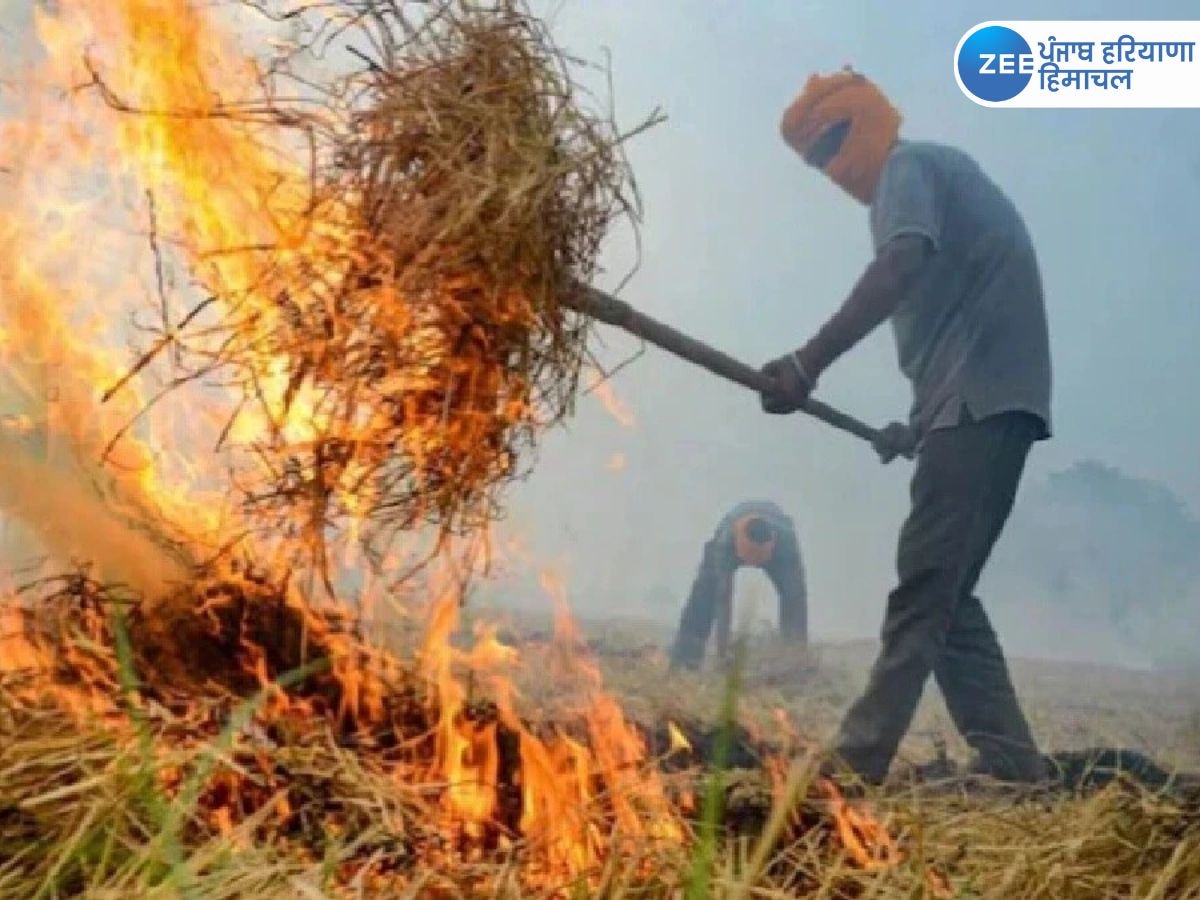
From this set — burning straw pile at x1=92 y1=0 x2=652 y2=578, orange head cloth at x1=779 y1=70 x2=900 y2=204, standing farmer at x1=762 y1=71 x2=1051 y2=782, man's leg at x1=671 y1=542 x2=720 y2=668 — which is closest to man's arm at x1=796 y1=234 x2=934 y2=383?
standing farmer at x1=762 y1=71 x2=1051 y2=782

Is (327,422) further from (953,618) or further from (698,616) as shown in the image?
(698,616)

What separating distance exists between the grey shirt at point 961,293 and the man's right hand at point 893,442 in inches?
4.3

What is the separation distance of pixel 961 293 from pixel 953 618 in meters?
0.76

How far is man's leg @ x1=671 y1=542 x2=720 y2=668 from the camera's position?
4.83 m

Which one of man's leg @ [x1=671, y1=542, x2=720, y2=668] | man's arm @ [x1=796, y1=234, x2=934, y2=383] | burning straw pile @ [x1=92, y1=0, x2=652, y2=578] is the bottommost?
man's leg @ [x1=671, y1=542, x2=720, y2=668]

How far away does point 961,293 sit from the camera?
3.12m

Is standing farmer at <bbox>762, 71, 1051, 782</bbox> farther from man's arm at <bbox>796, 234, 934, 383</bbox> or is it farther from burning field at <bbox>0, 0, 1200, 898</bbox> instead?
burning field at <bbox>0, 0, 1200, 898</bbox>

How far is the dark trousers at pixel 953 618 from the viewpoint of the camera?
283cm

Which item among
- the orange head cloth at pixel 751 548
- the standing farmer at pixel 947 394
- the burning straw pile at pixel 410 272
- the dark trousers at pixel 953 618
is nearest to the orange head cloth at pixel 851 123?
the standing farmer at pixel 947 394

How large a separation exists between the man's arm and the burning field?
42.5 inches

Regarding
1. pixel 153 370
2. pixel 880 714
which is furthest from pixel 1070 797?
pixel 153 370

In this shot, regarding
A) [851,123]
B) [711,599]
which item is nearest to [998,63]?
[851,123]

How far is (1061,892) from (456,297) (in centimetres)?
110

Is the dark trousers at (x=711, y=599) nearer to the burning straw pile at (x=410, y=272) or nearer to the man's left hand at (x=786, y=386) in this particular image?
the man's left hand at (x=786, y=386)
